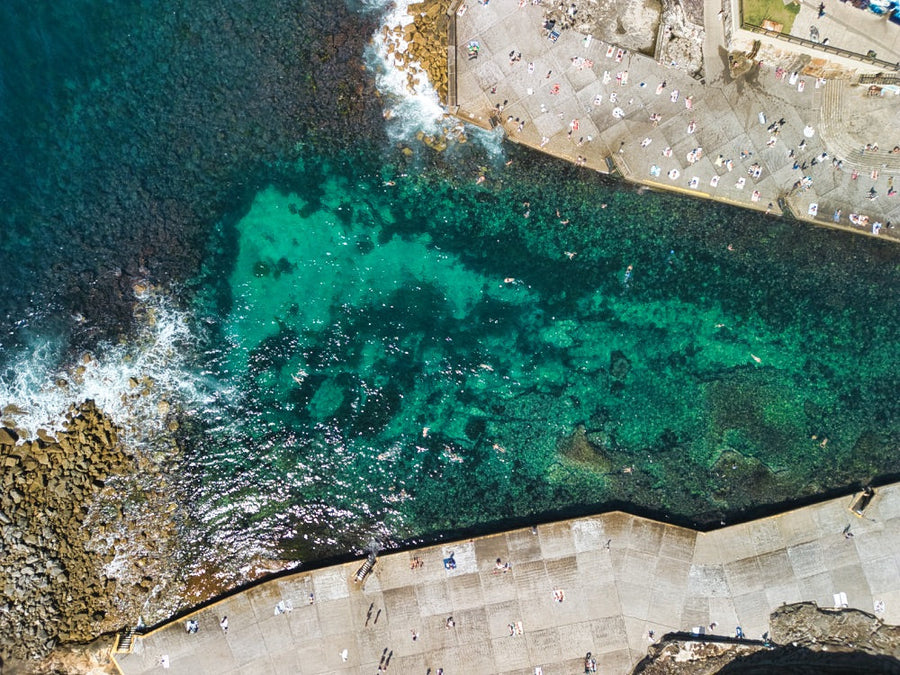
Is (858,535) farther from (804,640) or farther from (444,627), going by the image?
(444,627)

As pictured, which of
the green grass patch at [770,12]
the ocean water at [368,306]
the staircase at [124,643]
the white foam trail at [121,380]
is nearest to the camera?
the staircase at [124,643]

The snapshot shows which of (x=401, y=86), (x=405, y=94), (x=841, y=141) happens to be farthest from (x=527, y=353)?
(x=841, y=141)

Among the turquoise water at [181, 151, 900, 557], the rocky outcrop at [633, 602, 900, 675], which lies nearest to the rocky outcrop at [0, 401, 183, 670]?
the turquoise water at [181, 151, 900, 557]

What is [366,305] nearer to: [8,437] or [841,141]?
[8,437]

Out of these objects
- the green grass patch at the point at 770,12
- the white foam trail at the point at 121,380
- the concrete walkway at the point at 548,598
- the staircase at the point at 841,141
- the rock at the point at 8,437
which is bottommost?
the concrete walkway at the point at 548,598

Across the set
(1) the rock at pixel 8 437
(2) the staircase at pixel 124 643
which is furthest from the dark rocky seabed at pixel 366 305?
(2) the staircase at pixel 124 643

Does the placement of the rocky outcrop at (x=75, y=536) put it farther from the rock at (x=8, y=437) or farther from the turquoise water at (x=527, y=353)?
the turquoise water at (x=527, y=353)

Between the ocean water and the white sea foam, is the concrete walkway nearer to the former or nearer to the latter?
the ocean water
